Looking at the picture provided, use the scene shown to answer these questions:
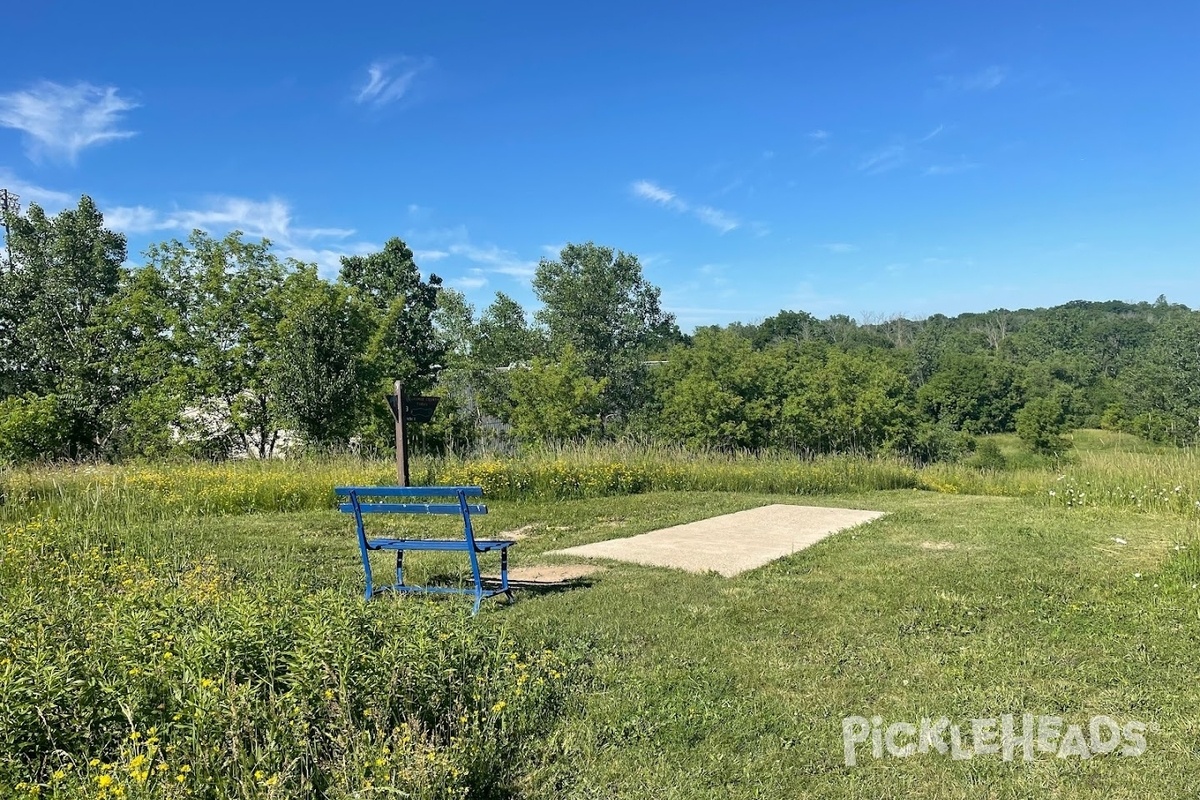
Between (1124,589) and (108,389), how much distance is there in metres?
23.3

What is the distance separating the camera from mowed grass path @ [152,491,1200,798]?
281 centimetres

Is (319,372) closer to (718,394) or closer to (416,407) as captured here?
(416,407)

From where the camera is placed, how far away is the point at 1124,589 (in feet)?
17.0

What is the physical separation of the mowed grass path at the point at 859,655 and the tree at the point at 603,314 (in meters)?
25.1

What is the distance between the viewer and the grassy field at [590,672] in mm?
2488

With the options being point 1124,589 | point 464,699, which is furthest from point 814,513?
point 464,699

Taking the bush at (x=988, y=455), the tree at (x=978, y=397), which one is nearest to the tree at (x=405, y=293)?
the bush at (x=988, y=455)

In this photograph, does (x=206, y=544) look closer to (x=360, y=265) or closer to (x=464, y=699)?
(x=464, y=699)

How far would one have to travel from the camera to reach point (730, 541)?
7598 millimetres

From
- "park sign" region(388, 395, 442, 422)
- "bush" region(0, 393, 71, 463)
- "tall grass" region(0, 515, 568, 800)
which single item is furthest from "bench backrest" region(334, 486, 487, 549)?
"bush" region(0, 393, 71, 463)

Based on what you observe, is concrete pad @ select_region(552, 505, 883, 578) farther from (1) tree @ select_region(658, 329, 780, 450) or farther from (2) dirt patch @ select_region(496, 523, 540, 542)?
(1) tree @ select_region(658, 329, 780, 450)

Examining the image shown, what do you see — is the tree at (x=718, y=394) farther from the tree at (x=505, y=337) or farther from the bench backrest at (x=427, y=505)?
the bench backrest at (x=427, y=505)

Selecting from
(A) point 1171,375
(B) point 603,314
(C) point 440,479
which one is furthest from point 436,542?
(A) point 1171,375

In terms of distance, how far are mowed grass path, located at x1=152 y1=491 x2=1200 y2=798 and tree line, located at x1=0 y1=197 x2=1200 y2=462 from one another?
9.71m
